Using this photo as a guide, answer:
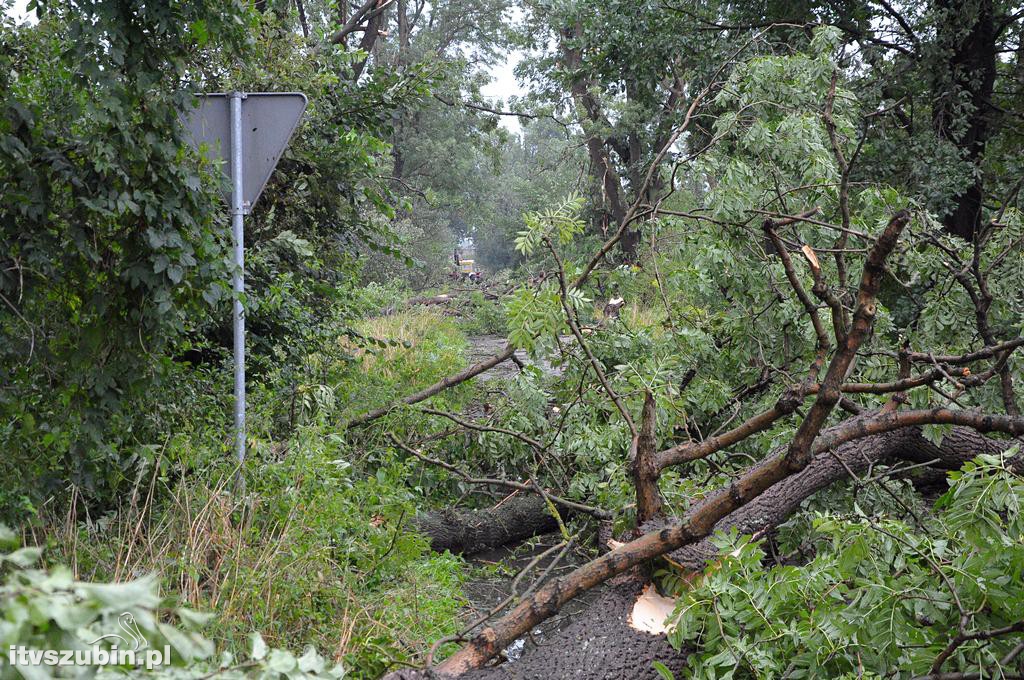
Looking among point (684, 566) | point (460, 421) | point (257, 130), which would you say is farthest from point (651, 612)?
point (257, 130)

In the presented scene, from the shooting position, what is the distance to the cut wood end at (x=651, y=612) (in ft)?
10.6

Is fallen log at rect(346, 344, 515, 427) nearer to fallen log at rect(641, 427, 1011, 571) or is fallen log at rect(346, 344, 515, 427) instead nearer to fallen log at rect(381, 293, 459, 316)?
fallen log at rect(641, 427, 1011, 571)

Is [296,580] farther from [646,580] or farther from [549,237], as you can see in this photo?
[549,237]

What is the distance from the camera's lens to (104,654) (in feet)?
3.98

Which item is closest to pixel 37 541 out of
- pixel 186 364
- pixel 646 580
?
pixel 186 364

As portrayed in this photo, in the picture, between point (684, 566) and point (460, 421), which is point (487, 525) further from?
point (684, 566)

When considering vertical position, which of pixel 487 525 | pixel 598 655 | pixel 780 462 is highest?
pixel 780 462

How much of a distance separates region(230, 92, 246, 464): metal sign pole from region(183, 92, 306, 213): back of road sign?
0.06 m

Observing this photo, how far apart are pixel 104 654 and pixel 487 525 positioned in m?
4.61

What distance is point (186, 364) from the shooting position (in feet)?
15.0

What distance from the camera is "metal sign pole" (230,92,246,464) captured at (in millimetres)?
4117

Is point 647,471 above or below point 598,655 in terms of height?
above

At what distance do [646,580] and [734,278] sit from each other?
272 centimetres

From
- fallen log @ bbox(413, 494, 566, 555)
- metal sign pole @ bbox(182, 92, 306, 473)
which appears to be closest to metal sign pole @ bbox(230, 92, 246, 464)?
metal sign pole @ bbox(182, 92, 306, 473)
